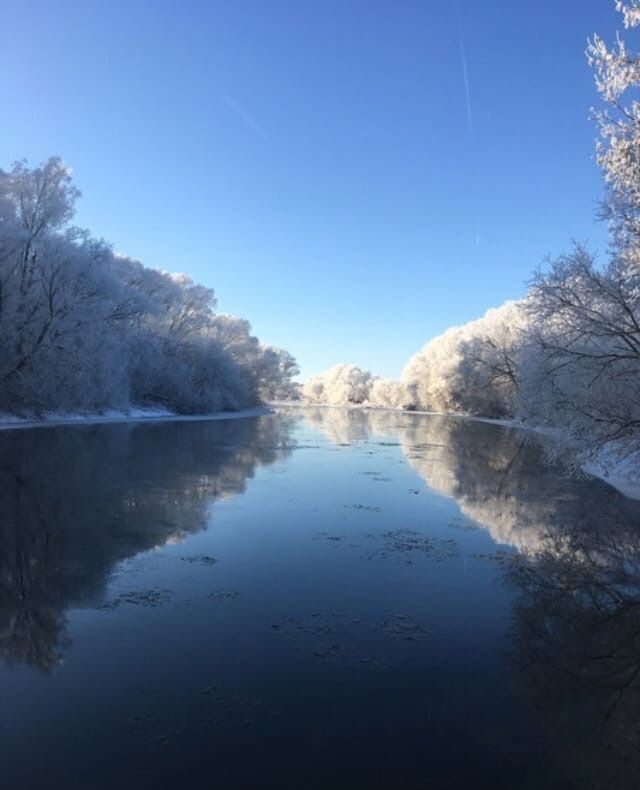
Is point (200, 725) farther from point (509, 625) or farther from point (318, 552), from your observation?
point (318, 552)

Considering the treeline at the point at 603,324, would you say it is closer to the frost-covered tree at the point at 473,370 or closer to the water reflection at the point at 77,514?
the water reflection at the point at 77,514

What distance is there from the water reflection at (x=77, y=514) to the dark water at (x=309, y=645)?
0.16 ft

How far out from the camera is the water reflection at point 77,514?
5734 mm

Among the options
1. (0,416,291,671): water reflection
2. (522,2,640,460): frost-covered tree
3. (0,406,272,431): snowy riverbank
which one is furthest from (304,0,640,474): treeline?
(0,406,272,431): snowy riverbank

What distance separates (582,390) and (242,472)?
31.5 ft

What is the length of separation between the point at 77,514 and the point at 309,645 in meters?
6.18

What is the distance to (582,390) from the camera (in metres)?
12.5

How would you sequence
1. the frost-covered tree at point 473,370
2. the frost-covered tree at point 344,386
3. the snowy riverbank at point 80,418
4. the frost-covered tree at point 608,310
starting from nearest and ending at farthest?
the frost-covered tree at point 608,310, the snowy riverbank at point 80,418, the frost-covered tree at point 473,370, the frost-covered tree at point 344,386

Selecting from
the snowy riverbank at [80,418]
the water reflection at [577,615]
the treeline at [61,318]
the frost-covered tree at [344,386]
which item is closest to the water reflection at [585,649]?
the water reflection at [577,615]

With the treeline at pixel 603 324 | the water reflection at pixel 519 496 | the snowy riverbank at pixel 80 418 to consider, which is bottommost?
the water reflection at pixel 519 496

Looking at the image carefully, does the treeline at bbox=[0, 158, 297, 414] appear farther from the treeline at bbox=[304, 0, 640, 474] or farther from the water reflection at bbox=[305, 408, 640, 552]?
the treeline at bbox=[304, 0, 640, 474]

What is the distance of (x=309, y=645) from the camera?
17.8 ft

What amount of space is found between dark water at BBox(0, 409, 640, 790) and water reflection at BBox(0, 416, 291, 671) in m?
0.05

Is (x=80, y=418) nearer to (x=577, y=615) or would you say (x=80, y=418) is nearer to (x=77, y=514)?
(x=77, y=514)
